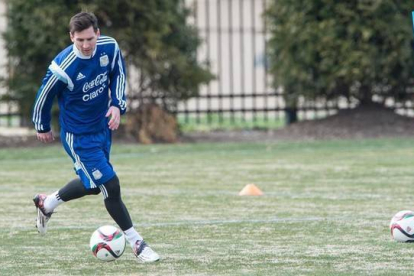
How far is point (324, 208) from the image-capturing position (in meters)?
10.8

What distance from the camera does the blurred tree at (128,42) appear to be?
1856 cm

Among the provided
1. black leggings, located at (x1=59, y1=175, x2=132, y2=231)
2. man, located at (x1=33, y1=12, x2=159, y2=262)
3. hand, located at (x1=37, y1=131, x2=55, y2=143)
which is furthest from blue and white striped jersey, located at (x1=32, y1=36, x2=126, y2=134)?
black leggings, located at (x1=59, y1=175, x2=132, y2=231)

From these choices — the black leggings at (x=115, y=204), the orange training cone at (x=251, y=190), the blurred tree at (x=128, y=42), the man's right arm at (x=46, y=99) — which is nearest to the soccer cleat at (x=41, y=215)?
the man's right arm at (x=46, y=99)

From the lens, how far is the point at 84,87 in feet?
26.8

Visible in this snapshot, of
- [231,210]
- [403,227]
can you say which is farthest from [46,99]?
[231,210]

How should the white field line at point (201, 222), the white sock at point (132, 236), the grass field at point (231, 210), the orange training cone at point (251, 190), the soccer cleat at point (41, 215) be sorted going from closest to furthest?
the grass field at point (231, 210) < the white sock at point (132, 236) < the soccer cleat at point (41, 215) < the white field line at point (201, 222) < the orange training cone at point (251, 190)

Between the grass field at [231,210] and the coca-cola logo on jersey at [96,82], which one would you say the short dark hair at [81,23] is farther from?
the grass field at [231,210]

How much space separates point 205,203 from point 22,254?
11.1 feet

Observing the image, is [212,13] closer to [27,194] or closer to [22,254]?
[27,194]

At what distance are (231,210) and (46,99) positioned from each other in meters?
3.15

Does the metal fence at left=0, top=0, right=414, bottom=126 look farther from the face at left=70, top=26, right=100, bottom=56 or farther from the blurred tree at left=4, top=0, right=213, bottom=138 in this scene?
the face at left=70, top=26, right=100, bottom=56

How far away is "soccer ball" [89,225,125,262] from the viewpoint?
7.81 m

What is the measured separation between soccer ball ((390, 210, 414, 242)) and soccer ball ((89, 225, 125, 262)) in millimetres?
2049

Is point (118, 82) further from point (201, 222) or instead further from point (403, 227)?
point (403, 227)
